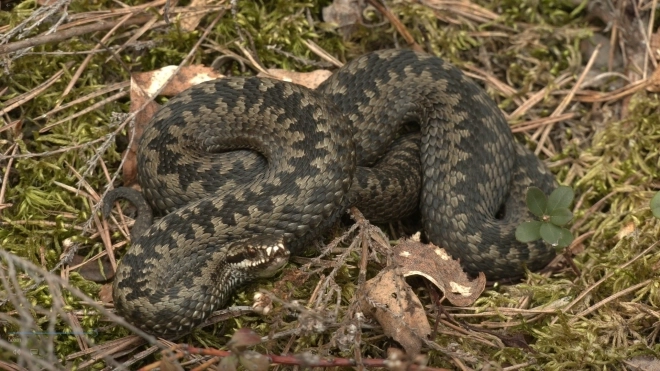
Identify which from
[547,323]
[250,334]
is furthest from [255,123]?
[547,323]

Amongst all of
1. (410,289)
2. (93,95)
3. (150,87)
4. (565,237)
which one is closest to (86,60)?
(93,95)

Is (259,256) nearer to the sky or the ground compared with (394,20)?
nearer to the ground

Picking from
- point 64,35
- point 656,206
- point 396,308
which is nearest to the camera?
point 396,308

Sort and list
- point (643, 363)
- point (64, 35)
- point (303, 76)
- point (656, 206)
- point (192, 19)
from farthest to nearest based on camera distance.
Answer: point (303, 76)
point (192, 19)
point (64, 35)
point (656, 206)
point (643, 363)

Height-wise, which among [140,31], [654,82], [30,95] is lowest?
[654,82]

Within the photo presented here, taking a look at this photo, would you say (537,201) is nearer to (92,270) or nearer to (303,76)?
(303,76)

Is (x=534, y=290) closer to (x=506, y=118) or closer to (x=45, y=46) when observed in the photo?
(x=506, y=118)

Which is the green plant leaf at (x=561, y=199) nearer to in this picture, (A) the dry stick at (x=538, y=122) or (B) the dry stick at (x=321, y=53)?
(A) the dry stick at (x=538, y=122)

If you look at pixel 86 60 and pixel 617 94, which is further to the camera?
pixel 617 94

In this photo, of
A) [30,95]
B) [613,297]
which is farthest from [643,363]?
[30,95]
